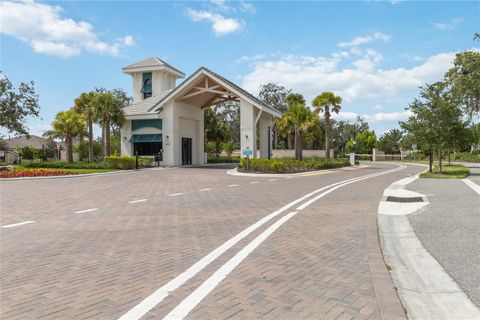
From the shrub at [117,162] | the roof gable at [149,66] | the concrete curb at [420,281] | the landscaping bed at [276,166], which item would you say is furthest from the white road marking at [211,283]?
the roof gable at [149,66]

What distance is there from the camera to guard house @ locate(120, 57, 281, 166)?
103 feet

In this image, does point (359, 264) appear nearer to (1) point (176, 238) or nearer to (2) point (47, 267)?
(1) point (176, 238)

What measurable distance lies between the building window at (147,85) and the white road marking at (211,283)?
3988cm

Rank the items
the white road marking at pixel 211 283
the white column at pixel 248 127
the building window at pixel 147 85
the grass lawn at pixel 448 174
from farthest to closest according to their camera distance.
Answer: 1. the building window at pixel 147 85
2. the white column at pixel 248 127
3. the grass lawn at pixel 448 174
4. the white road marking at pixel 211 283

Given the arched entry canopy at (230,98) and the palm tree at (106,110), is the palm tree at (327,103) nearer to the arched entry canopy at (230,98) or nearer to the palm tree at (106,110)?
the arched entry canopy at (230,98)

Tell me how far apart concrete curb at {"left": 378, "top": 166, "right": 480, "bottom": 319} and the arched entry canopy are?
23.7 m

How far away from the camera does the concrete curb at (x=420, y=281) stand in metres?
3.80

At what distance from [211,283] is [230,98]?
107 ft

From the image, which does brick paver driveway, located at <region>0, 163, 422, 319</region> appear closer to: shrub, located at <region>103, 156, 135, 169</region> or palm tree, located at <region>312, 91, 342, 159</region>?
shrub, located at <region>103, 156, 135, 169</region>

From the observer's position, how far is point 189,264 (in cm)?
545

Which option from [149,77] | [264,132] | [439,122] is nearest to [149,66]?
[149,77]

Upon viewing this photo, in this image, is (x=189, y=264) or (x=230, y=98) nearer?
(x=189, y=264)

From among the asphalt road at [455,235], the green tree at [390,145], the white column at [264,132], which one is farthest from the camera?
the green tree at [390,145]

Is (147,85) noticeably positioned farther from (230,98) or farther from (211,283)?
(211,283)
